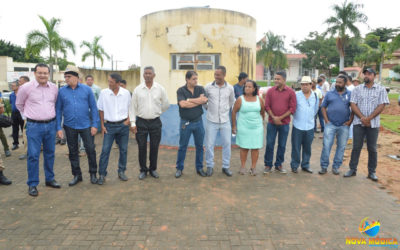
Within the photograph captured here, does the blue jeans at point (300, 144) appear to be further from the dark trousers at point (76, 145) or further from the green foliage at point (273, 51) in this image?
the green foliage at point (273, 51)

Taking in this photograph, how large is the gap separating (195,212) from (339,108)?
3307 mm

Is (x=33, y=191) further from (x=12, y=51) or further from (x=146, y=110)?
(x=12, y=51)

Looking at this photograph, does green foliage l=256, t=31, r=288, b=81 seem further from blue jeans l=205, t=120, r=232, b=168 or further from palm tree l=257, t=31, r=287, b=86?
blue jeans l=205, t=120, r=232, b=168

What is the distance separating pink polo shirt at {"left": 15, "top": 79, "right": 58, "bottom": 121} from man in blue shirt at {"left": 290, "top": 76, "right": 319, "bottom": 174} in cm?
427

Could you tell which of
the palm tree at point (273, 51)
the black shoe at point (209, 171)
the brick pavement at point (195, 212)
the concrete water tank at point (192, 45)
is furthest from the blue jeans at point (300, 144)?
the palm tree at point (273, 51)

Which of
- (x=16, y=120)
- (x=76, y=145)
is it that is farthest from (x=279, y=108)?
(x=16, y=120)

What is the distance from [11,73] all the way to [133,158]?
36.9 meters

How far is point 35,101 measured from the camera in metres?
4.21

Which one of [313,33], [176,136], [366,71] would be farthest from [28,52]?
[313,33]

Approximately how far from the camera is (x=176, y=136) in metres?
7.30

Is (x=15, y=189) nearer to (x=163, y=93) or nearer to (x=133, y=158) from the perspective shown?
(x=133, y=158)

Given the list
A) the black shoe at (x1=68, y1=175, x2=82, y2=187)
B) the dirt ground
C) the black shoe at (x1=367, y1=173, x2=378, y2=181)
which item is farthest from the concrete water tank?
the black shoe at (x1=367, y1=173, x2=378, y2=181)

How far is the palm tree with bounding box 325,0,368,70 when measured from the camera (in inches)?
1046

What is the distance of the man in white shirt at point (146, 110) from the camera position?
4754 millimetres
